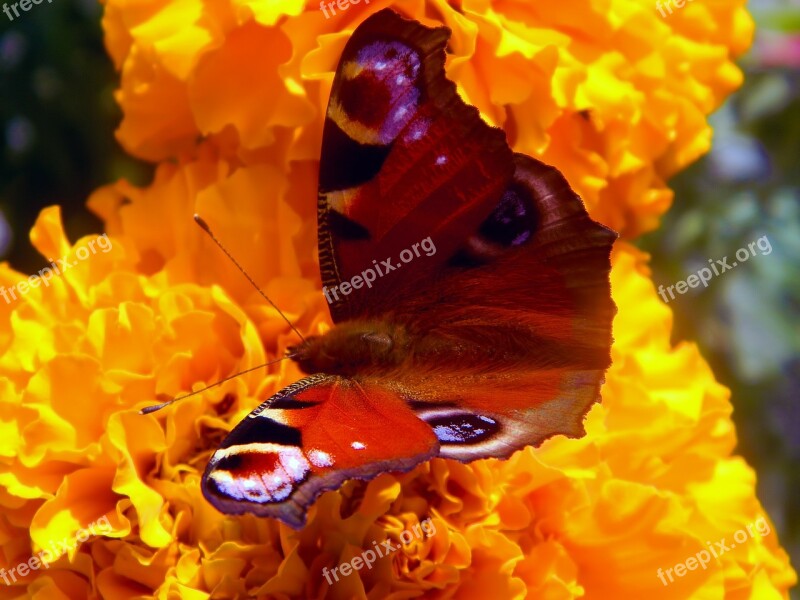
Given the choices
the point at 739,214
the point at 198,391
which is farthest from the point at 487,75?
the point at 739,214

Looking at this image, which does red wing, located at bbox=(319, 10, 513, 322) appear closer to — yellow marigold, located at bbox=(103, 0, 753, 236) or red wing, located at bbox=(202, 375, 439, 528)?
yellow marigold, located at bbox=(103, 0, 753, 236)

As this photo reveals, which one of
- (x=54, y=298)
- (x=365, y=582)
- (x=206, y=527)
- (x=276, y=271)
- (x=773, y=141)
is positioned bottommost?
(x=773, y=141)

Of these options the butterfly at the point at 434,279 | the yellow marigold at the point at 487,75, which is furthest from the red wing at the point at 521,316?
the yellow marigold at the point at 487,75

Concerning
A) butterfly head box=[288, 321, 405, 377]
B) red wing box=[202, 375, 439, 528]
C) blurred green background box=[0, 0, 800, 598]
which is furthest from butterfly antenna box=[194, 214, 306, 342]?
blurred green background box=[0, 0, 800, 598]

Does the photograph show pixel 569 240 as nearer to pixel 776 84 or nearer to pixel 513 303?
pixel 513 303

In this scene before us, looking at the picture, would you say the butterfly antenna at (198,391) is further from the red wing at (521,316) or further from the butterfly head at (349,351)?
the red wing at (521,316)

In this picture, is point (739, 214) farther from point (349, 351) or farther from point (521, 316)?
point (349, 351)

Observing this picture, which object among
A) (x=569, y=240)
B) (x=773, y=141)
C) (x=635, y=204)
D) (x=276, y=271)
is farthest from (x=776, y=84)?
(x=276, y=271)
